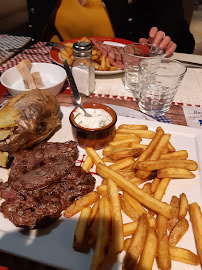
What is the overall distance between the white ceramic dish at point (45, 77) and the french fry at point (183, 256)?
7.11ft

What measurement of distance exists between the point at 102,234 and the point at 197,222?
2.16 feet

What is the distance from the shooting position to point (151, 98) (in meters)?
2.91

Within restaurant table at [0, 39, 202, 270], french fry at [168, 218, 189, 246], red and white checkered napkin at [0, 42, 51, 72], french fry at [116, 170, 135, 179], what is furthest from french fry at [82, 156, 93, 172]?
red and white checkered napkin at [0, 42, 51, 72]

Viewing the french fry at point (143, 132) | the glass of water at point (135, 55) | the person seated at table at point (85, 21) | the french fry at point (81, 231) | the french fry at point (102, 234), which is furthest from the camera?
the person seated at table at point (85, 21)

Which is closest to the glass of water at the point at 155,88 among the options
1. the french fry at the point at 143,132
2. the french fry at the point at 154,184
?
the french fry at the point at 143,132

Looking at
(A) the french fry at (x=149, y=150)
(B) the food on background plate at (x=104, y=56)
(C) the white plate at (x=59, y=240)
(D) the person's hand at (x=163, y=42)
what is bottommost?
(C) the white plate at (x=59, y=240)

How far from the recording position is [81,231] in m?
1.46

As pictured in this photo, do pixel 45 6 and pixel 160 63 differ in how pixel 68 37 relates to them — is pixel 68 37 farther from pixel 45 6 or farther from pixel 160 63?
pixel 160 63

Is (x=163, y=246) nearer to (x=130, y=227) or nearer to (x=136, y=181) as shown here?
(x=130, y=227)

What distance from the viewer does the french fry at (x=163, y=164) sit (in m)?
1.82

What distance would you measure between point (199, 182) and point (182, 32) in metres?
4.61

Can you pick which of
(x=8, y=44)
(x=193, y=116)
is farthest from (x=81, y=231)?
(x=8, y=44)

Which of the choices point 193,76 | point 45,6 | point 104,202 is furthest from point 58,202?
point 45,6

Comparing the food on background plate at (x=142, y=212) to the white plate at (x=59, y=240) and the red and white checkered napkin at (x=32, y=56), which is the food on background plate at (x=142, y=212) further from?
the red and white checkered napkin at (x=32, y=56)
